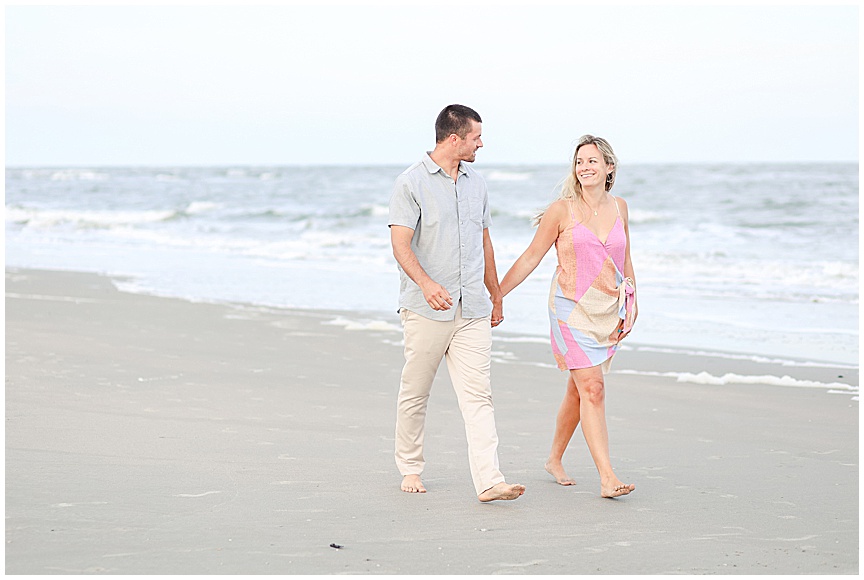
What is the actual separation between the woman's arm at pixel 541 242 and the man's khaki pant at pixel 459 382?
0.30 meters

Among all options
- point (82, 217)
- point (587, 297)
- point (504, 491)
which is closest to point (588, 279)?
point (587, 297)

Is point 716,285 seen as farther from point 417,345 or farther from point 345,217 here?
point 345,217

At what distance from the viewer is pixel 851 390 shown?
6727 millimetres

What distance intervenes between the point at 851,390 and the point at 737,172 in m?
47.3

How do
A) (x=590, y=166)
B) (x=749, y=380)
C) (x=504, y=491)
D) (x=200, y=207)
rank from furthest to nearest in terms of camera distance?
1. (x=200, y=207)
2. (x=749, y=380)
3. (x=590, y=166)
4. (x=504, y=491)

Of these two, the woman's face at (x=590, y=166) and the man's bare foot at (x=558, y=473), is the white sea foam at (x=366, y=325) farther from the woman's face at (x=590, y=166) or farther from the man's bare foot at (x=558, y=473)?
the woman's face at (x=590, y=166)

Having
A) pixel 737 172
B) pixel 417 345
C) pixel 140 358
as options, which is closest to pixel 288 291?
pixel 140 358

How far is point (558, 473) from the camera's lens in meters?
4.59

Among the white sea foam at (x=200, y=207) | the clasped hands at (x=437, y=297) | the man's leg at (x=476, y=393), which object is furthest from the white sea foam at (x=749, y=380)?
the white sea foam at (x=200, y=207)

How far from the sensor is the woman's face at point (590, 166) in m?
4.50

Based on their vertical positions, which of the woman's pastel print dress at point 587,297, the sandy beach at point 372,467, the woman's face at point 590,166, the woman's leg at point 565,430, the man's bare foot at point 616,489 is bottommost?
the sandy beach at point 372,467

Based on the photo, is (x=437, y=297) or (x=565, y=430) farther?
(x=565, y=430)

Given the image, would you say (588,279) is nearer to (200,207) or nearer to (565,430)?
(565,430)

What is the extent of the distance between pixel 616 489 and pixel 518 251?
15.7m
